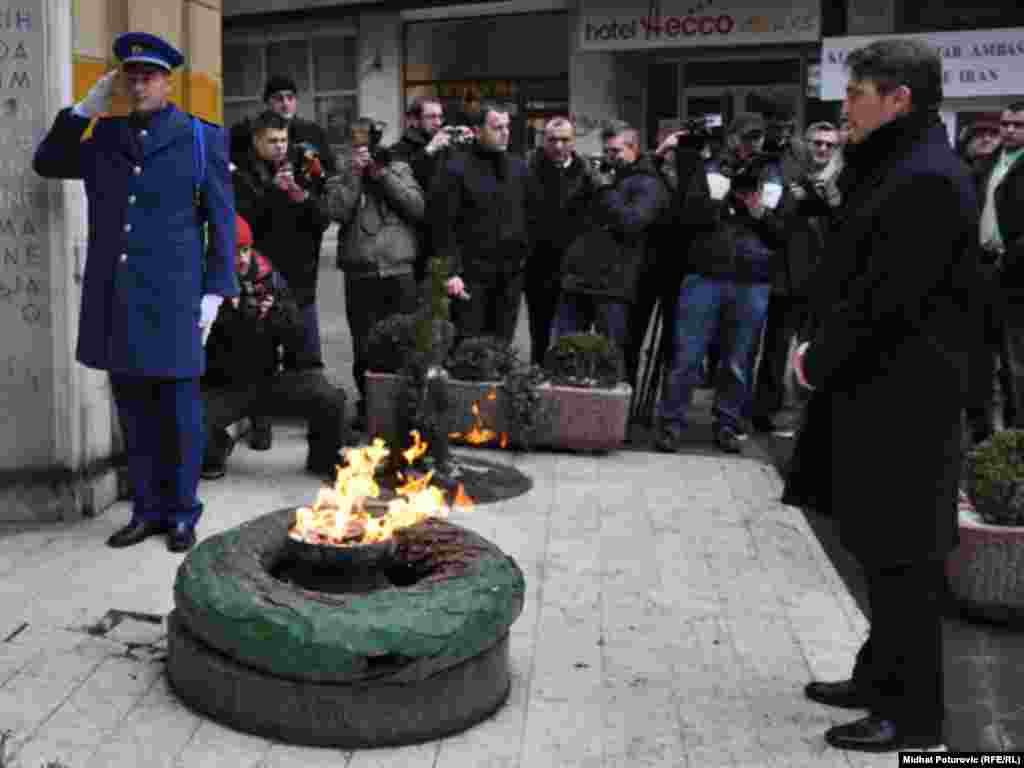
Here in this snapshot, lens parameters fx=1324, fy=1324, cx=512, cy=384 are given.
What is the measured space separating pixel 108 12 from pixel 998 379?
223 inches

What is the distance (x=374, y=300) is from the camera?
27.6 feet

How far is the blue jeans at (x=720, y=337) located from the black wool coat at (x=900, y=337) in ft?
13.4

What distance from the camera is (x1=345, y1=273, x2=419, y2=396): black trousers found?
8375 mm

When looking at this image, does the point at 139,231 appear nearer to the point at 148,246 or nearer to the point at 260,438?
the point at 148,246

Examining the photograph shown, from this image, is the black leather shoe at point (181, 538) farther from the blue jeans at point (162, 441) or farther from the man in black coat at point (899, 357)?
the man in black coat at point (899, 357)

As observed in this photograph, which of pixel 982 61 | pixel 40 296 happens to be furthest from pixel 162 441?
pixel 982 61

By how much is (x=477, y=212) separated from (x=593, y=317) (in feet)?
3.33

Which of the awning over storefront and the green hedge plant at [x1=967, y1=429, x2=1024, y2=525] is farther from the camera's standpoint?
the awning over storefront

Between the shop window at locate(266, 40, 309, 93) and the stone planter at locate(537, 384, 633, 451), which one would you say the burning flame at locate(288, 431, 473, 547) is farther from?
the shop window at locate(266, 40, 309, 93)

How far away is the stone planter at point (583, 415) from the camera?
7.80 metres

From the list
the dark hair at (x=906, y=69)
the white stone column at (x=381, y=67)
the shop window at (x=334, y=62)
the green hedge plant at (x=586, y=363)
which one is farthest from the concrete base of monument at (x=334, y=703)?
the shop window at (x=334, y=62)

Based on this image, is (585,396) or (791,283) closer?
(585,396)

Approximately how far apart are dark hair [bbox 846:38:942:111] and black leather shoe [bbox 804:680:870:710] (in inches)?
72.2

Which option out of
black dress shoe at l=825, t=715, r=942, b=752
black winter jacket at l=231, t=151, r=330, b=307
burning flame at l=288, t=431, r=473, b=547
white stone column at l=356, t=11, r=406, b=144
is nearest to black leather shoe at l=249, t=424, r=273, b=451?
black winter jacket at l=231, t=151, r=330, b=307
